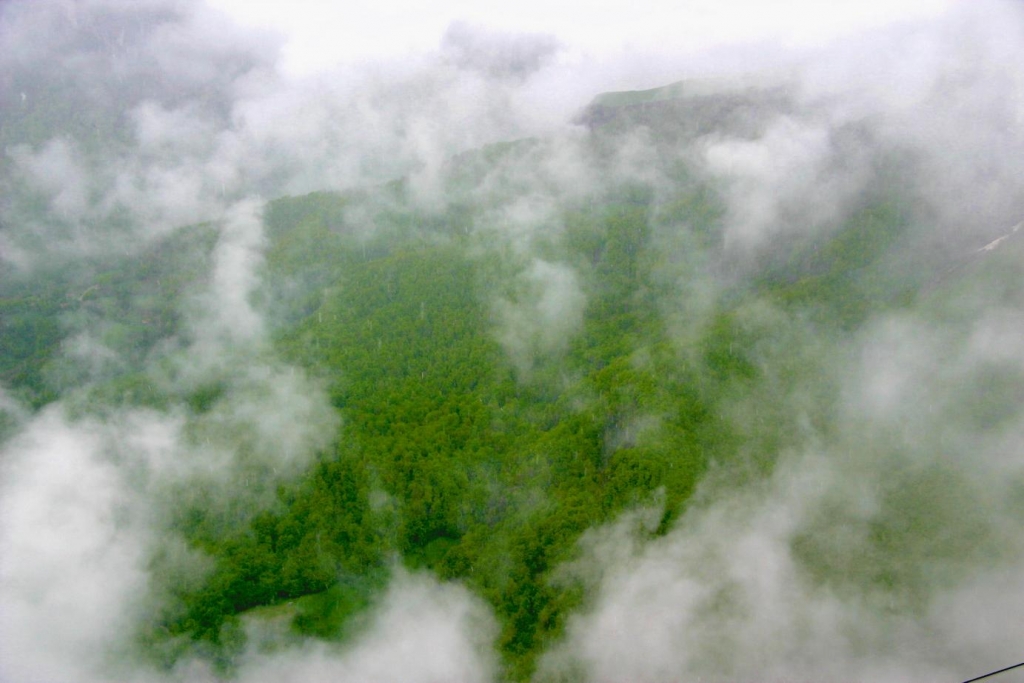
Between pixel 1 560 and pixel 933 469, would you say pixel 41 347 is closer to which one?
pixel 1 560

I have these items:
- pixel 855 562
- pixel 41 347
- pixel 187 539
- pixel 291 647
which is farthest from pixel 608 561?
pixel 41 347

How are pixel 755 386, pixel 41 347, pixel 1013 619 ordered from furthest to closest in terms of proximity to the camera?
1. pixel 41 347
2. pixel 755 386
3. pixel 1013 619

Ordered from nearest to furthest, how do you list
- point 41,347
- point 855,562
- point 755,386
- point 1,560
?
point 855,562
point 1,560
point 755,386
point 41,347

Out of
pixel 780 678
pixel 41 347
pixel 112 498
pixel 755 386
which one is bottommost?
pixel 780 678

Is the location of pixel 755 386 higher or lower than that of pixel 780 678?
higher

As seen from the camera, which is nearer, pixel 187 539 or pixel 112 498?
pixel 187 539

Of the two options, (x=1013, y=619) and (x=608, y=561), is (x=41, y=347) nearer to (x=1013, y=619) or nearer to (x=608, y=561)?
(x=608, y=561)

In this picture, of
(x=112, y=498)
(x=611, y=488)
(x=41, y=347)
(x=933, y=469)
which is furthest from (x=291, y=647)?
(x=41, y=347)

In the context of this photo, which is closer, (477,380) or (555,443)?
(555,443)

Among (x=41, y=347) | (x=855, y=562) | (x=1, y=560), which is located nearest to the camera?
(x=855, y=562)
